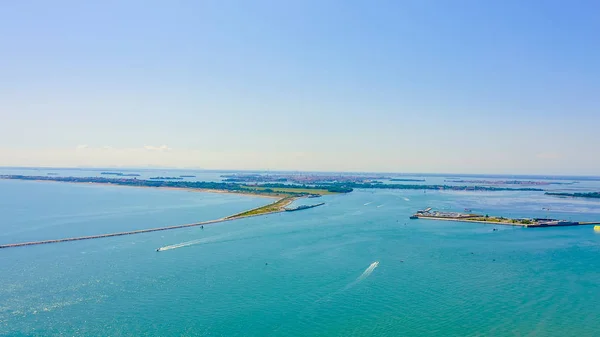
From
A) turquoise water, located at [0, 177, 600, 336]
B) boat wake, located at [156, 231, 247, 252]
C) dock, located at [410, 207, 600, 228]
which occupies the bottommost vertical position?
turquoise water, located at [0, 177, 600, 336]

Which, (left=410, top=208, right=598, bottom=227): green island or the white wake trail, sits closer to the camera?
the white wake trail

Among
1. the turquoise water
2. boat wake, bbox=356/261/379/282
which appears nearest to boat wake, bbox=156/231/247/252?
the turquoise water

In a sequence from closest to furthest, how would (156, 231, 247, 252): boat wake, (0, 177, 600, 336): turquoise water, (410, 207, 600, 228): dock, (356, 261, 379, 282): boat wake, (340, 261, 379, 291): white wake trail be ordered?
1. (0, 177, 600, 336): turquoise water
2. (340, 261, 379, 291): white wake trail
3. (356, 261, 379, 282): boat wake
4. (156, 231, 247, 252): boat wake
5. (410, 207, 600, 228): dock

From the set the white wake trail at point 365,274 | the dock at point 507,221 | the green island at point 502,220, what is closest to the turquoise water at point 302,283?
the white wake trail at point 365,274

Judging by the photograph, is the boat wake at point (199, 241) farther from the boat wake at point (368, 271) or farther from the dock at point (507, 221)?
the dock at point (507, 221)

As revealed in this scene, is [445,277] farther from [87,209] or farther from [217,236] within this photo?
[87,209]

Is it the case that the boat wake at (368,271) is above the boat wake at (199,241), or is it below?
below

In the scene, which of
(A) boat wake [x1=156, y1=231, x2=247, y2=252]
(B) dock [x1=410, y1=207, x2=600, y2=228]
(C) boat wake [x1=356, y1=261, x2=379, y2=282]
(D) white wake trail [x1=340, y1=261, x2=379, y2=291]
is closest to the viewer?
(D) white wake trail [x1=340, y1=261, x2=379, y2=291]

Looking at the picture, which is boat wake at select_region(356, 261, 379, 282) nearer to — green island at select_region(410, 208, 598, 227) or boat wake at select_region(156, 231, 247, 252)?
boat wake at select_region(156, 231, 247, 252)

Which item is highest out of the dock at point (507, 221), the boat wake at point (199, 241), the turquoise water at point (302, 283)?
the dock at point (507, 221)
